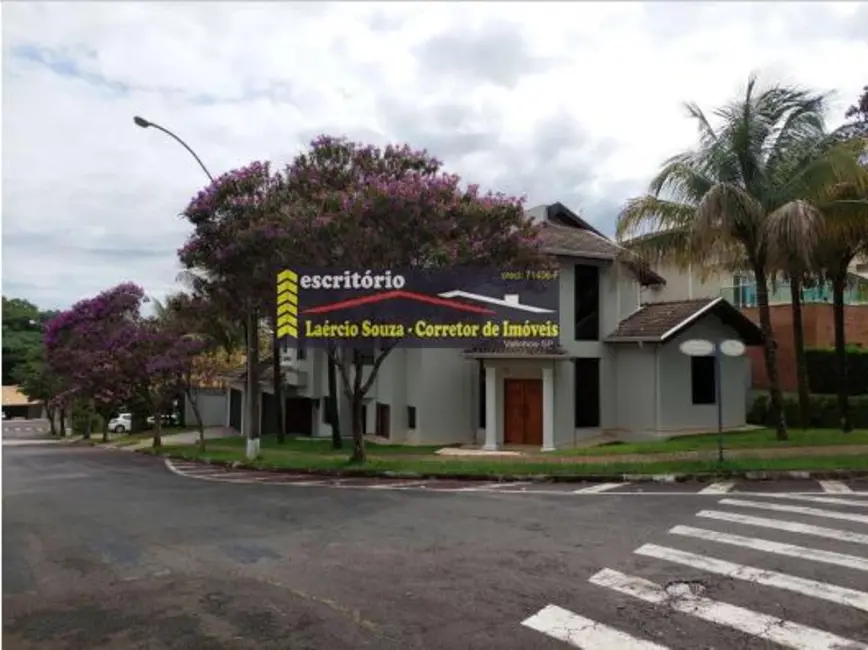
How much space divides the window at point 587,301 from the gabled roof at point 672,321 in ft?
2.07

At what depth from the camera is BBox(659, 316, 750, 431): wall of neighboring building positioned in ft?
77.8

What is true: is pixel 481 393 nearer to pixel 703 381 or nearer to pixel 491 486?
pixel 703 381

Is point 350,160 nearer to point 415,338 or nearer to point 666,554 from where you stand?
point 415,338

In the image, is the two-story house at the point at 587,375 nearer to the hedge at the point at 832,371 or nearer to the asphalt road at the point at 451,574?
the hedge at the point at 832,371

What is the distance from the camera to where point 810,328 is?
91.6 feet

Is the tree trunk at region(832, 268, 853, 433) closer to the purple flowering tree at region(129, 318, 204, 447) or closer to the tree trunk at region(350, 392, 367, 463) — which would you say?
the tree trunk at region(350, 392, 367, 463)

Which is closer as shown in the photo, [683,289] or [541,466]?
[541,466]

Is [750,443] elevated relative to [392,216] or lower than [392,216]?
lower

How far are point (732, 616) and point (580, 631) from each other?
1.33 metres

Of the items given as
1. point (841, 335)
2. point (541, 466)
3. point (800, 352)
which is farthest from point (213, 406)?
point (841, 335)

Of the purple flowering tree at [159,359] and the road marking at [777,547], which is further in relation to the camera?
the purple flowering tree at [159,359]

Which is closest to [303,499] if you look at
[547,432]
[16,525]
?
[16,525]

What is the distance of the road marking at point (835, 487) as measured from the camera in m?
12.9

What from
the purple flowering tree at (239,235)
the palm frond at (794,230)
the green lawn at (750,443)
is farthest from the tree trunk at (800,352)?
the purple flowering tree at (239,235)
